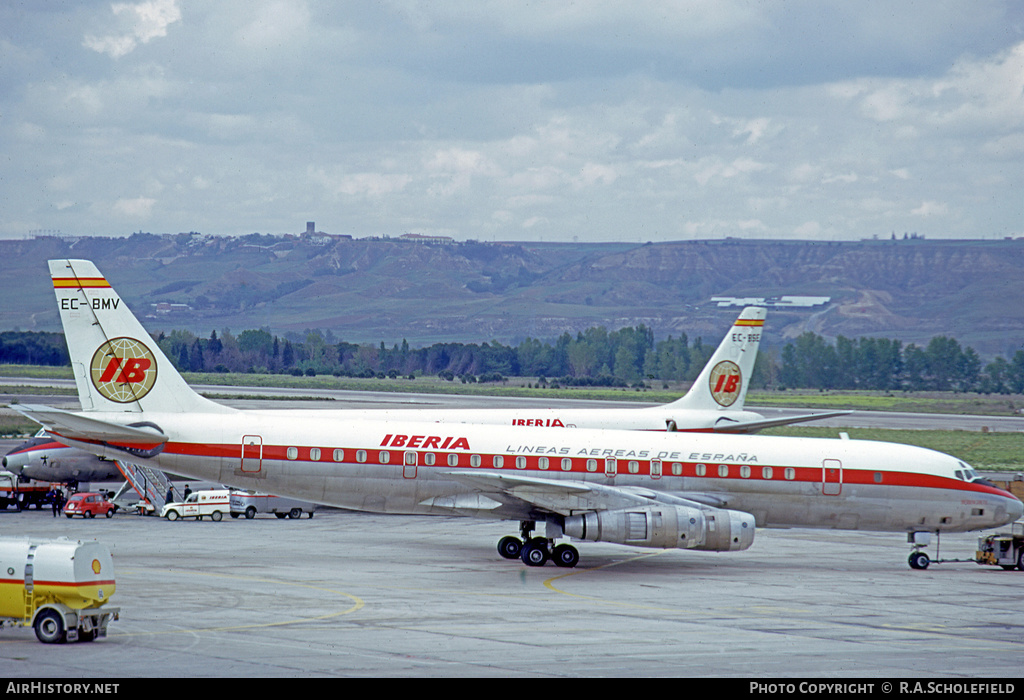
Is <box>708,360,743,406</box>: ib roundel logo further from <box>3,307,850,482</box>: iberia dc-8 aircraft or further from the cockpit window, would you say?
the cockpit window

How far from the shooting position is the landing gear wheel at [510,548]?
116 ft

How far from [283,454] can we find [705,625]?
15335mm

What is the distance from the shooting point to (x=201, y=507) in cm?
4641

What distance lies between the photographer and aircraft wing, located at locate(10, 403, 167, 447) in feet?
106

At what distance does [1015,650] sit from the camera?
2191 centimetres

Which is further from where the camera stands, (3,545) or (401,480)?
(401,480)

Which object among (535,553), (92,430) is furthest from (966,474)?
(92,430)

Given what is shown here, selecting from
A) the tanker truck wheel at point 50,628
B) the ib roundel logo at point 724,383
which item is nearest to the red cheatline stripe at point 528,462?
the tanker truck wheel at point 50,628

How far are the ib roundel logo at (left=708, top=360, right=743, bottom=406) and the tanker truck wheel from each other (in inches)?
1336

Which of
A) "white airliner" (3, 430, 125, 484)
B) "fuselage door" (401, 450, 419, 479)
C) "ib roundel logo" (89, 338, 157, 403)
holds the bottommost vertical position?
"white airliner" (3, 430, 125, 484)

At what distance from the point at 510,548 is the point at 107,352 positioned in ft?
45.6

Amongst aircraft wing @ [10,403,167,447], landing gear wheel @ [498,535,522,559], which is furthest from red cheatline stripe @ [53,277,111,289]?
landing gear wheel @ [498,535,522,559]
